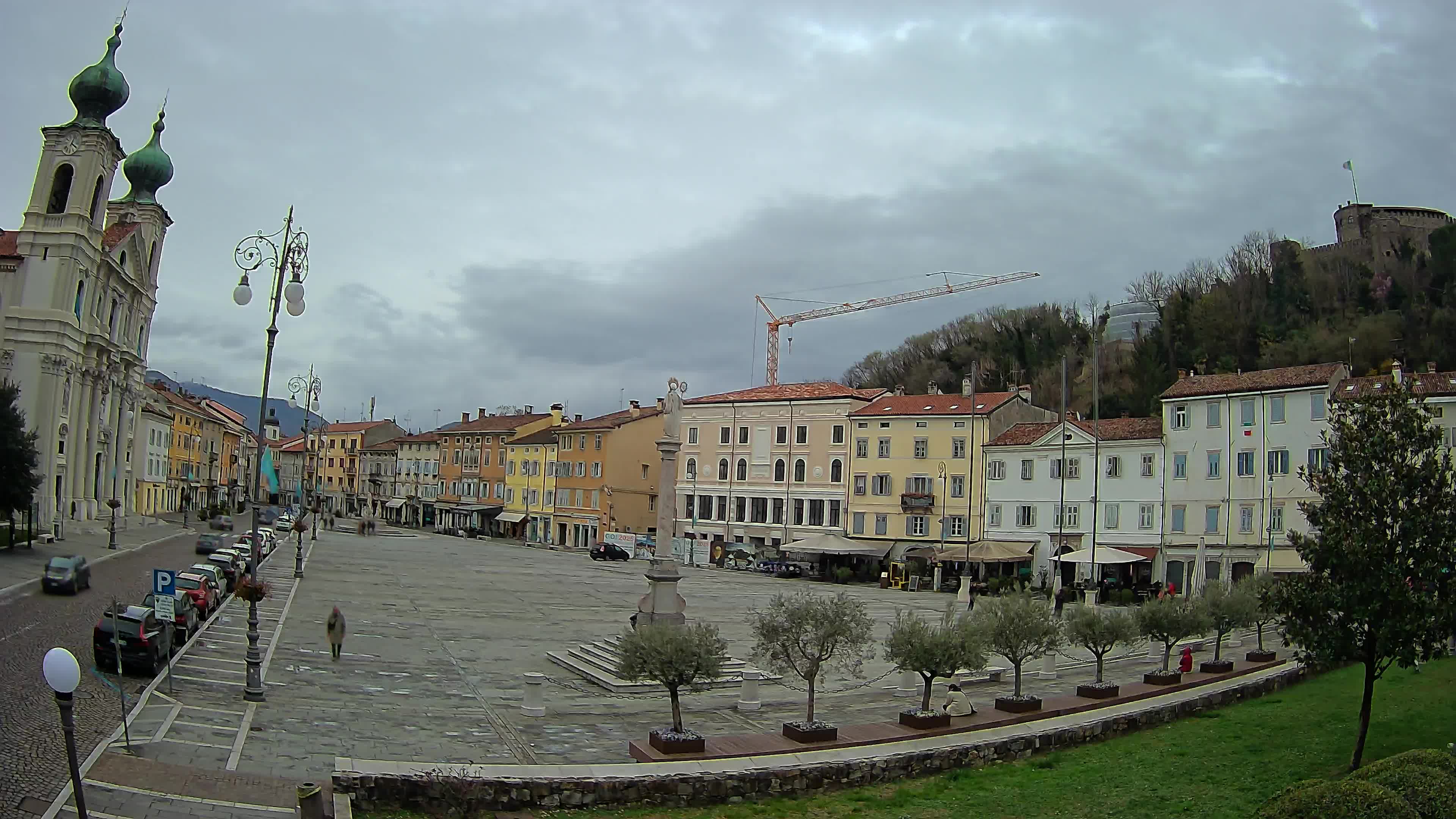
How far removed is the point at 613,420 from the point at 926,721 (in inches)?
2707

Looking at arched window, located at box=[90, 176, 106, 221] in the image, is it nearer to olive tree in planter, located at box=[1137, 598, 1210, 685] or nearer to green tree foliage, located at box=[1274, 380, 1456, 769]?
olive tree in planter, located at box=[1137, 598, 1210, 685]

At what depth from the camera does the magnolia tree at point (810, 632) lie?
60.7 ft

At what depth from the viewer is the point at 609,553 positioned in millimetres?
70812

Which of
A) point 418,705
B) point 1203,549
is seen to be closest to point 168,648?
point 418,705

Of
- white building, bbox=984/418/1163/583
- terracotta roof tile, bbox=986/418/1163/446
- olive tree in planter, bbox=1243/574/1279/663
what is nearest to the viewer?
olive tree in planter, bbox=1243/574/1279/663

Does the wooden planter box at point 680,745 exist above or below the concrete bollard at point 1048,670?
above

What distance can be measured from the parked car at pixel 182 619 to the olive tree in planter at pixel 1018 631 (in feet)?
56.2

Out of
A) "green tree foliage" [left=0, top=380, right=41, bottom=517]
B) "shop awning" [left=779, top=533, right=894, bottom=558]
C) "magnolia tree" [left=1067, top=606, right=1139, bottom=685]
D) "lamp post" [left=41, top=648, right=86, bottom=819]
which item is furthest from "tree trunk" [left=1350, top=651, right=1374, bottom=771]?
"green tree foliage" [left=0, top=380, right=41, bottom=517]

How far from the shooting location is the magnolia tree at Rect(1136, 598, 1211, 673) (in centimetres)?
2522

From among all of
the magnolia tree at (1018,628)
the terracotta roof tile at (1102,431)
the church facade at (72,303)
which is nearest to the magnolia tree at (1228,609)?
the magnolia tree at (1018,628)

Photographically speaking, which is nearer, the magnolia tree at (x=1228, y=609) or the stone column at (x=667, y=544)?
the stone column at (x=667, y=544)

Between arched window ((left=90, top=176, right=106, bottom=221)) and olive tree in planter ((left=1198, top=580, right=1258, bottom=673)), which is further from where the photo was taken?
arched window ((left=90, top=176, right=106, bottom=221))

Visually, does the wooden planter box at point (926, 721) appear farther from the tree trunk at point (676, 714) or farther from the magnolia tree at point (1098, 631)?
the magnolia tree at point (1098, 631)

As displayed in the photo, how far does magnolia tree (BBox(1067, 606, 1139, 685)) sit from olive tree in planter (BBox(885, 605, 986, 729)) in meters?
4.89
